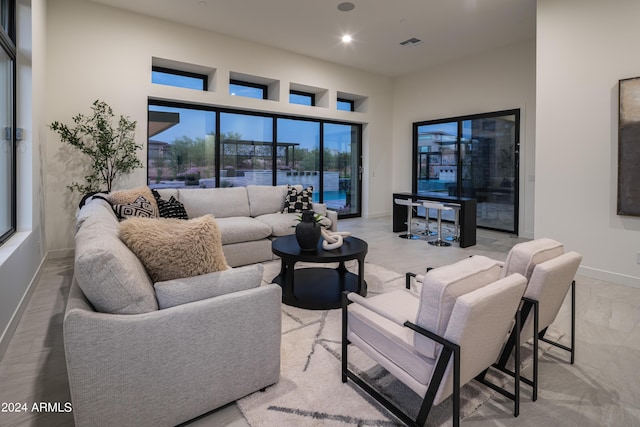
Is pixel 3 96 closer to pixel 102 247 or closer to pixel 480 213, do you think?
pixel 102 247

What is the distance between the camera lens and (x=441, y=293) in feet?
4.43

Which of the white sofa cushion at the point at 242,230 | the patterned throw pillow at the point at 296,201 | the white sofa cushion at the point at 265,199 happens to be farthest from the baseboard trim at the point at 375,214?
the white sofa cushion at the point at 242,230

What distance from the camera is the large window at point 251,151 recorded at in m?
5.62

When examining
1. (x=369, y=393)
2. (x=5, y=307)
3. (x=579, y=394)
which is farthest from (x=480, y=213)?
(x=5, y=307)

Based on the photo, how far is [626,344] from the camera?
2371mm

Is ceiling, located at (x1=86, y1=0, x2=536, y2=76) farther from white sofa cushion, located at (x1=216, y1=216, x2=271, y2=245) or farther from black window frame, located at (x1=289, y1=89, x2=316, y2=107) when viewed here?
white sofa cushion, located at (x1=216, y1=216, x2=271, y2=245)

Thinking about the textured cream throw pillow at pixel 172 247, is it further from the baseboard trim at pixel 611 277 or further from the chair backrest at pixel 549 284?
the baseboard trim at pixel 611 277

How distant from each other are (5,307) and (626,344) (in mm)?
4304

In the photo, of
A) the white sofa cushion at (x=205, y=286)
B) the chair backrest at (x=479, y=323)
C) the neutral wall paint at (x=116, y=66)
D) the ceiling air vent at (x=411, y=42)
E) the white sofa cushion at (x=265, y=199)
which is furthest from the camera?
the ceiling air vent at (x=411, y=42)

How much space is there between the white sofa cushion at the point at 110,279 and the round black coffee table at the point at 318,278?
155 centimetres

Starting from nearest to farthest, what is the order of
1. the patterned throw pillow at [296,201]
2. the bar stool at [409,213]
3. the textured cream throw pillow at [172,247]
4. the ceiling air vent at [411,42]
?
the textured cream throw pillow at [172,247], the patterned throw pillow at [296,201], the bar stool at [409,213], the ceiling air vent at [411,42]

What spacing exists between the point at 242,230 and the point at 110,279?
2806mm

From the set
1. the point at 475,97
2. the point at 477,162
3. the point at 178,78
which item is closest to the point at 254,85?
the point at 178,78

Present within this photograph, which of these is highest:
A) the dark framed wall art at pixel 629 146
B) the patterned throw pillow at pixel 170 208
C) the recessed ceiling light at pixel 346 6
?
the recessed ceiling light at pixel 346 6
